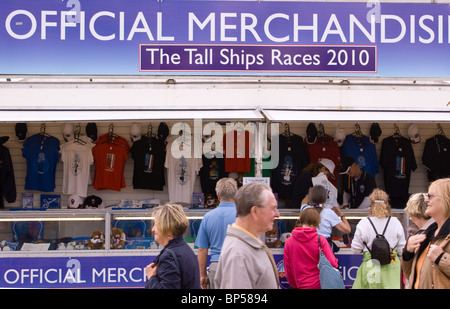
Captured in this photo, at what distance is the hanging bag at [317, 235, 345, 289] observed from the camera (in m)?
5.50

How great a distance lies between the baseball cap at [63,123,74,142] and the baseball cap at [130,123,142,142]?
102 centimetres

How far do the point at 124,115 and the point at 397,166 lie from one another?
16.0 feet

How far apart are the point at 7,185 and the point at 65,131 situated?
131cm

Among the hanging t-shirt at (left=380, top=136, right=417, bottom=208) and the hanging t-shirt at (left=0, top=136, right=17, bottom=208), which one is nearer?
the hanging t-shirt at (left=0, top=136, right=17, bottom=208)

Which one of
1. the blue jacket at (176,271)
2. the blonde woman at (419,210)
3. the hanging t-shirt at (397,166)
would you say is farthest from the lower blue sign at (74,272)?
the blue jacket at (176,271)

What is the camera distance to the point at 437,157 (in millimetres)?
9469

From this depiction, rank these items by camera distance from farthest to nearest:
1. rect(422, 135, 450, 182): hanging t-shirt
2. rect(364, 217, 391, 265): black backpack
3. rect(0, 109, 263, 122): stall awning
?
rect(422, 135, 450, 182): hanging t-shirt → rect(0, 109, 263, 122): stall awning → rect(364, 217, 391, 265): black backpack

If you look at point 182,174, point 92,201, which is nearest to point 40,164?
point 92,201

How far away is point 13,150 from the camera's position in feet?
30.8

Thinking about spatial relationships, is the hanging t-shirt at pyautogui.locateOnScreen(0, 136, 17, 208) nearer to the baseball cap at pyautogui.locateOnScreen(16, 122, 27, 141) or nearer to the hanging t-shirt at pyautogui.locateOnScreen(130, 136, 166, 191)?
the baseball cap at pyautogui.locateOnScreen(16, 122, 27, 141)

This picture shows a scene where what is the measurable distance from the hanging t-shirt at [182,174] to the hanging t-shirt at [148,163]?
0.14m

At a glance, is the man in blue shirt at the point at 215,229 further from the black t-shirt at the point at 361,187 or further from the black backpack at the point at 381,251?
the black t-shirt at the point at 361,187

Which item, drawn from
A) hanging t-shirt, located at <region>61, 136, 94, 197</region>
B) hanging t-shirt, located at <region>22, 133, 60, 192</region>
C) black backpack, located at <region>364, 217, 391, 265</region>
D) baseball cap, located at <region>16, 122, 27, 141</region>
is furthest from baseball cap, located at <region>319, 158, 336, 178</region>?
baseball cap, located at <region>16, 122, 27, 141</region>

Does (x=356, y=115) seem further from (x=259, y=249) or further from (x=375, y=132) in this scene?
(x=259, y=249)
